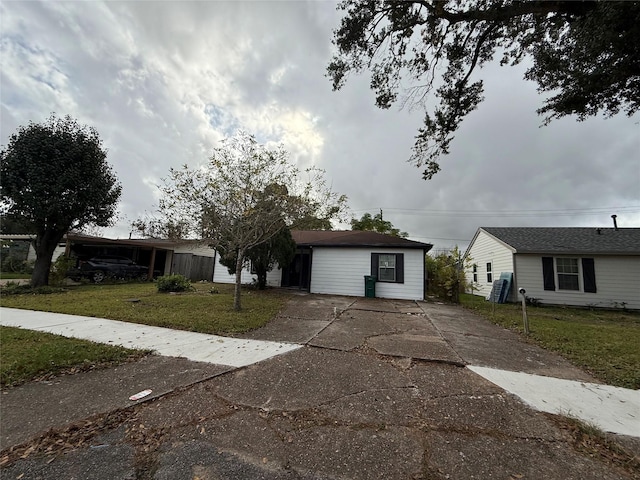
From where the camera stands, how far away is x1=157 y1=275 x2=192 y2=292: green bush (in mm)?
11375

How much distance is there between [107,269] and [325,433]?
56.4ft

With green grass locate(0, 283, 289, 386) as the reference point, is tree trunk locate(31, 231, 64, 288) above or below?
above

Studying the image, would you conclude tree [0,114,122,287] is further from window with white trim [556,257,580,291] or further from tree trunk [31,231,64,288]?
window with white trim [556,257,580,291]

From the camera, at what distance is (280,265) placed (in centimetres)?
1231

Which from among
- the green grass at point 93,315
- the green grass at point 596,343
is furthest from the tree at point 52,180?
the green grass at point 596,343

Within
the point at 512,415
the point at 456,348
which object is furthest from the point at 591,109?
the point at 512,415

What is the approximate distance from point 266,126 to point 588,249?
48.1 ft

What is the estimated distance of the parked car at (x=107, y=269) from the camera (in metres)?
14.2

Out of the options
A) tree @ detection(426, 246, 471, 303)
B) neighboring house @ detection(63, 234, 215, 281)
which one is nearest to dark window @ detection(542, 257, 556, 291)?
tree @ detection(426, 246, 471, 303)

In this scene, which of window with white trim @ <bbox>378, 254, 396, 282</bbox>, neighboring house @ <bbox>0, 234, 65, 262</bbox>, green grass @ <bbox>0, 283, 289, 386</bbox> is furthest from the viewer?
neighboring house @ <bbox>0, 234, 65, 262</bbox>

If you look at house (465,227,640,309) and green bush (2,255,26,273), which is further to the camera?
green bush (2,255,26,273)

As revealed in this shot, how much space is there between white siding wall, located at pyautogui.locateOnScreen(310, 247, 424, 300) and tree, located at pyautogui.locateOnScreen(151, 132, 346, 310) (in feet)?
17.3

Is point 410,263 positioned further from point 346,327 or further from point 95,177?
point 95,177

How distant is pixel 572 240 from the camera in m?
12.8
